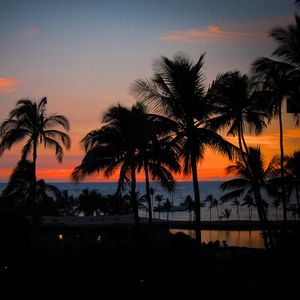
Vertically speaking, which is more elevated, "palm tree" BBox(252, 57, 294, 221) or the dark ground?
"palm tree" BBox(252, 57, 294, 221)

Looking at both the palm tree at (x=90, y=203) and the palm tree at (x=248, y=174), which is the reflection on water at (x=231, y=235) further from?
the palm tree at (x=248, y=174)

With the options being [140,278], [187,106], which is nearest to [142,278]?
[140,278]

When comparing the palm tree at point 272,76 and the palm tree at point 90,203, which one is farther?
the palm tree at point 90,203

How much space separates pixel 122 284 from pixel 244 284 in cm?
529

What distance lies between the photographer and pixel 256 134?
22.9 metres

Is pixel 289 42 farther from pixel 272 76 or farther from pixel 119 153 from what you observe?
pixel 119 153

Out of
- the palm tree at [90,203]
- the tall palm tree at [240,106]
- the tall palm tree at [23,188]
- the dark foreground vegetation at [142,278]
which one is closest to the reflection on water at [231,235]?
the palm tree at [90,203]

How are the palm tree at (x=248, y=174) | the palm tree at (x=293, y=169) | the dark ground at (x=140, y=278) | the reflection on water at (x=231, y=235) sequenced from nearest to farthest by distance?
the dark ground at (x=140, y=278)
the palm tree at (x=248, y=174)
the palm tree at (x=293, y=169)
the reflection on water at (x=231, y=235)

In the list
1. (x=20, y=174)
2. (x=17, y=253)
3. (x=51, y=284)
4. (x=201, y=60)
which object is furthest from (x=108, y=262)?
(x=20, y=174)

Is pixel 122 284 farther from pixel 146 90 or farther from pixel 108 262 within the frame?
pixel 146 90

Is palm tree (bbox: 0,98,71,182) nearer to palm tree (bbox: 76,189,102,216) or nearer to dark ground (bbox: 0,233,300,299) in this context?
dark ground (bbox: 0,233,300,299)

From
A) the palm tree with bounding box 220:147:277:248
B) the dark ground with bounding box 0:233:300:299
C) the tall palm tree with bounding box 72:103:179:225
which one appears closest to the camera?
the dark ground with bounding box 0:233:300:299

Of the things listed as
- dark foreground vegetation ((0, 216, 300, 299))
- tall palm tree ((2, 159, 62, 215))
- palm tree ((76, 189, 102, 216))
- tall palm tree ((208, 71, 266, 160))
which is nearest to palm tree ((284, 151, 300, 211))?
tall palm tree ((208, 71, 266, 160))

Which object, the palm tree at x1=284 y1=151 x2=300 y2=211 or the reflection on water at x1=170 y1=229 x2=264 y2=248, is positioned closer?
the palm tree at x1=284 y1=151 x2=300 y2=211
